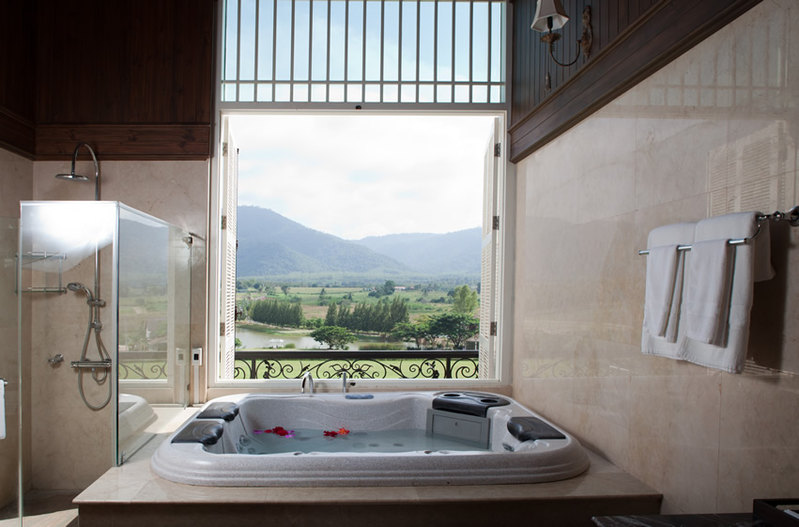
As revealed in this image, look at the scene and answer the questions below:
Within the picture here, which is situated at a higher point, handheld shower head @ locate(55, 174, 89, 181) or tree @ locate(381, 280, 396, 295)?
handheld shower head @ locate(55, 174, 89, 181)

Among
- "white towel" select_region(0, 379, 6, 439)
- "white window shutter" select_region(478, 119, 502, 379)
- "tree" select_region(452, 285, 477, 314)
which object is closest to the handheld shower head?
"white towel" select_region(0, 379, 6, 439)

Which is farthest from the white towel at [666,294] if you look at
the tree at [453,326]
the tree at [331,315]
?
the tree at [331,315]

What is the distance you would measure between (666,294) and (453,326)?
604 cm

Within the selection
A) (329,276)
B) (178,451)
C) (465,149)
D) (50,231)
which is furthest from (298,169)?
(178,451)

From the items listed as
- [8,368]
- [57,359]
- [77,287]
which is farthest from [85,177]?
[8,368]

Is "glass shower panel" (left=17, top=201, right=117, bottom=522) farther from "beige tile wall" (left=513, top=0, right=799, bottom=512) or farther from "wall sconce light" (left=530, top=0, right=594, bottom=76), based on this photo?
"beige tile wall" (left=513, top=0, right=799, bottom=512)

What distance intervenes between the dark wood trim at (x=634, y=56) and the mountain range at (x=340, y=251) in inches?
201

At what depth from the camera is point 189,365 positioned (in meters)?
3.51

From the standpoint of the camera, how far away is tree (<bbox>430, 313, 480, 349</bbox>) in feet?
25.5

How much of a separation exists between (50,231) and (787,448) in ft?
9.44

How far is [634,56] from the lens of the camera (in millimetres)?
2164

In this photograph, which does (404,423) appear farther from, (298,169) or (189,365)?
(298,169)

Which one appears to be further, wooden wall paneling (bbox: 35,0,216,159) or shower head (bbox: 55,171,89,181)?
wooden wall paneling (bbox: 35,0,216,159)

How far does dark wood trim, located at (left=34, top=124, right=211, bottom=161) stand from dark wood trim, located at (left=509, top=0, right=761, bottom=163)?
223 centimetres
